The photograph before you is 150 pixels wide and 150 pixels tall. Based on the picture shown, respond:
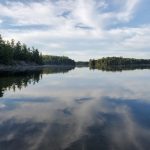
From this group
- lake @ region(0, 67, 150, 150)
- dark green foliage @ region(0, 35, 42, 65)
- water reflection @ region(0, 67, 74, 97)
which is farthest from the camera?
dark green foliage @ region(0, 35, 42, 65)

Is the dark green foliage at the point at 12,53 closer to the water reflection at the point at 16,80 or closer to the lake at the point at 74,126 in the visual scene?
the water reflection at the point at 16,80

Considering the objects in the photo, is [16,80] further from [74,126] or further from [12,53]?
[12,53]

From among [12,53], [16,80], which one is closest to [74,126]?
[16,80]

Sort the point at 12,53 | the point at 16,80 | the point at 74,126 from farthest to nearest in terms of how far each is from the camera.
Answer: the point at 12,53 → the point at 16,80 → the point at 74,126

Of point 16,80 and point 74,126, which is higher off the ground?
point 74,126

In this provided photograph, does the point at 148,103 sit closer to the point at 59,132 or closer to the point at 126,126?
the point at 126,126

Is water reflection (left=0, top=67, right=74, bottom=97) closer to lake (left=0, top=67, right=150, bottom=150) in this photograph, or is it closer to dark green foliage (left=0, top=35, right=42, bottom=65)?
lake (left=0, top=67, right=150, bottom=150)

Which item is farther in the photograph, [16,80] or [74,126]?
[16,80]

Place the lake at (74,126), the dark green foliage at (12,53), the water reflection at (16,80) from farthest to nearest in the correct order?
the dark green foliage at (12,53), the water reflection at (16,80), the lake at (74,126)

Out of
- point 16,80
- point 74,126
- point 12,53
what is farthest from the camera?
point 12,53

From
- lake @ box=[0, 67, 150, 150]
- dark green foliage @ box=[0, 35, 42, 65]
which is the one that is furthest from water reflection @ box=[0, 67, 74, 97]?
dark green foliage @ box=[0, 35, 42, 65]

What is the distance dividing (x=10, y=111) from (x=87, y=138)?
413 inches

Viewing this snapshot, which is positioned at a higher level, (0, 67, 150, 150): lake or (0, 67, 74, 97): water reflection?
(0, 67, 150, 150): lake

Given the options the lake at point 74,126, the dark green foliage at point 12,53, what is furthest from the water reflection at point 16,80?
the dark green foliage at point 12,53
